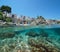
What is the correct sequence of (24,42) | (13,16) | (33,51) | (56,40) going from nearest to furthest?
(33,51) → (24,42) → (56,40) → (13,16)

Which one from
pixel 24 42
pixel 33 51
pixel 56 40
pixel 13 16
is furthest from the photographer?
pixel 13 16

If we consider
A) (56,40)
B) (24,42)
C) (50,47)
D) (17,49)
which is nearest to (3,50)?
(17,49)

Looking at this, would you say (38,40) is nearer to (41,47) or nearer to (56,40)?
(41,47)

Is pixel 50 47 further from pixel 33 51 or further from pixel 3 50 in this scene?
pixel 3 50

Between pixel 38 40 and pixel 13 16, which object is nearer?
pixel 38 40

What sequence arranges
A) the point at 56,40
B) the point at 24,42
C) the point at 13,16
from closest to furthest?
the point at 24,42 → the point at 56,40 → the point at 13,16

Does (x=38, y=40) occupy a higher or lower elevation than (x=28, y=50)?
higher

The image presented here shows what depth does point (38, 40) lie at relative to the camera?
6648 millimetres

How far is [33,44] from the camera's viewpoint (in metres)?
6.49

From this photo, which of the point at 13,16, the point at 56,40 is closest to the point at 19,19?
the point at 13,16

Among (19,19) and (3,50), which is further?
(19,19)

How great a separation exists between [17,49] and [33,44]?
0.73m

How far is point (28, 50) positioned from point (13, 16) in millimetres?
37004

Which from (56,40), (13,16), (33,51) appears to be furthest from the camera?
(13,16)
